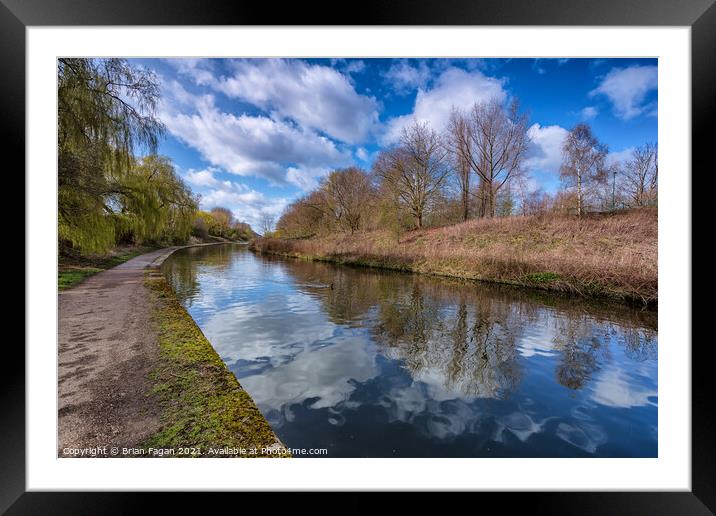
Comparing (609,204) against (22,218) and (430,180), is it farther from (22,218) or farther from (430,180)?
(22,218)

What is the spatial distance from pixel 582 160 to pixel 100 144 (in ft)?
41.2

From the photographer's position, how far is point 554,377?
3.36 metres

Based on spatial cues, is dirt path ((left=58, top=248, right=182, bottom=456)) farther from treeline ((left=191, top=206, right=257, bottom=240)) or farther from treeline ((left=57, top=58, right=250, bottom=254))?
treeline ((left=191, top=206, right=257, bottom=240))

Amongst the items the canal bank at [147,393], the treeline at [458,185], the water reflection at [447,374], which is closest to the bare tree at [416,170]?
the treeline at [458,185]

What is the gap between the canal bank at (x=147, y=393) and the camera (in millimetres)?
1772

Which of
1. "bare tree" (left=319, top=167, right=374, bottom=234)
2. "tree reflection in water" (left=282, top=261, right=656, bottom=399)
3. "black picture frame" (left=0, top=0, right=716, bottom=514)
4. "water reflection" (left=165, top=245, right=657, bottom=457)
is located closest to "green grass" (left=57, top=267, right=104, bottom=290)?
"water reflection" (left=165, top=245, right=657, bottom=457)

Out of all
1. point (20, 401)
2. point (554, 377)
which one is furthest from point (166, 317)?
point (554, 377)

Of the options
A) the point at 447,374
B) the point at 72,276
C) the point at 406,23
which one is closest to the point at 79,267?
the point at 72,276

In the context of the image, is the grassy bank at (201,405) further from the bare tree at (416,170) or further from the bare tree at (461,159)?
the bare tree at (416,170)

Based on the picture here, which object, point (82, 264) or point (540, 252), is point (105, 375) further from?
point (540, 252)

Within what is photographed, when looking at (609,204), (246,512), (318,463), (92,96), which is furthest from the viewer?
(609,204)

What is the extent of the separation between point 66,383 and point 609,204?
14156 millimetres

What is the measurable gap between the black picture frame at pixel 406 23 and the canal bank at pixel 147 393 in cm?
44

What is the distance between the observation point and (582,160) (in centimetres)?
811
